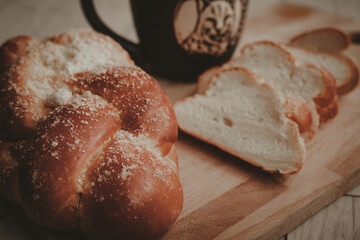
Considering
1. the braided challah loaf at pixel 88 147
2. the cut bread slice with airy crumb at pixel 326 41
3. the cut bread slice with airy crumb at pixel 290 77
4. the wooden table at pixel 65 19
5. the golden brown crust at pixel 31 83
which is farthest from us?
the cut bread slice with airy crumb at pixel 326 41

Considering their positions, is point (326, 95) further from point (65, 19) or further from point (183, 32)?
point (65, 19)

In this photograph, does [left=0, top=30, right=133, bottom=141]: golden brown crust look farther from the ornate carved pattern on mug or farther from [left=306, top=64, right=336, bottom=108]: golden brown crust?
[left=306, top=64, right=336, bottom=108]: golden brown crust

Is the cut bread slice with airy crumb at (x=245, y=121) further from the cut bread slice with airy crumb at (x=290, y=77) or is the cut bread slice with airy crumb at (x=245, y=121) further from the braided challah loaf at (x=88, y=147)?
the braided challah loaf at (x=88, y=147)

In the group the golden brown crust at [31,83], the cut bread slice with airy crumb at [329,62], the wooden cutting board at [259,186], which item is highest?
the golden brown crust at [31,83]

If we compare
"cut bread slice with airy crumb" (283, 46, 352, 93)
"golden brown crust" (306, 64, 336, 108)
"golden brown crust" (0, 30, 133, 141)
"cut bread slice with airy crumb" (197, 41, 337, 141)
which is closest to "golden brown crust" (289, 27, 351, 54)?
"cut bread slice with airy crumb" (283, 46, 352, 93)

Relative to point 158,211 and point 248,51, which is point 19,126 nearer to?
point 158,211

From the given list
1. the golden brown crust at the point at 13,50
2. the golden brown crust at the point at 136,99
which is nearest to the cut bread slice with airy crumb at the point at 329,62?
the golden brown crust at the point at 136,99

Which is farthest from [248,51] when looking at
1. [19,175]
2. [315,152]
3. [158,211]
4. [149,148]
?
[19,175]
